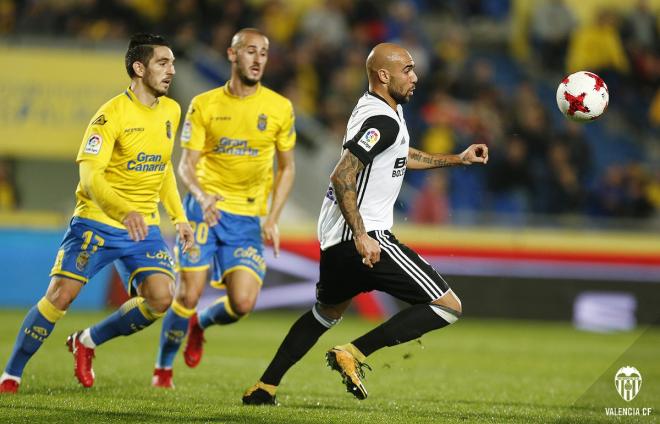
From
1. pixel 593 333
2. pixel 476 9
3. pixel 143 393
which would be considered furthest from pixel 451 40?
pixel 143 393

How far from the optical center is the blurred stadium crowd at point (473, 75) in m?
16.2

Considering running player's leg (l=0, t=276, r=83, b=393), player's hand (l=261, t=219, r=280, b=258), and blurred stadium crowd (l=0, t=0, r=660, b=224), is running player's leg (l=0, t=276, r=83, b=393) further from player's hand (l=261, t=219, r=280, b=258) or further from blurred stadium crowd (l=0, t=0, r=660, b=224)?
blurred stadium crowd (l=0, t=0, r=660, b=224)

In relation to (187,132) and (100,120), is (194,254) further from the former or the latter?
(100,120)

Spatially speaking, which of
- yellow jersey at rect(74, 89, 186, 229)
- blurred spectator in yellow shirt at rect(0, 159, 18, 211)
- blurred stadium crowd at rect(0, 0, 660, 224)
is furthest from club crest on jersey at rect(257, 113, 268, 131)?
blurred spectator in yellow shirt at rect(0, 159, 18, 211)

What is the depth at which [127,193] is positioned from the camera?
794cm

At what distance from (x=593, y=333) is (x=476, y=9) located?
7563 millimetres

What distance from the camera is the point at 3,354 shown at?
10.4 m

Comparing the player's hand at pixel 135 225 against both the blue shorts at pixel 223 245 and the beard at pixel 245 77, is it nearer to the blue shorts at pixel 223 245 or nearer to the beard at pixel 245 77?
the blue shorts at pixel 223 245

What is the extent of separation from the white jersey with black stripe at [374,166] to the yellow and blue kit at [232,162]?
5.87 ft

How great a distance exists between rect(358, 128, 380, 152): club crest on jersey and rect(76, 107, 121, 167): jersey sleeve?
1756 millimetres

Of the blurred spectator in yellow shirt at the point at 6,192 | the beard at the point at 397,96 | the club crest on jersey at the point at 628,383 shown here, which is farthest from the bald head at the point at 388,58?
the blurred spectator in yellow shirt at the point at 6,192

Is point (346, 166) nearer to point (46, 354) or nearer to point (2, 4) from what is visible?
point (46, 354)

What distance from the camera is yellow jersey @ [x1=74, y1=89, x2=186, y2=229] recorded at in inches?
298

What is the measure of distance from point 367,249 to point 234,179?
2.44 metres
